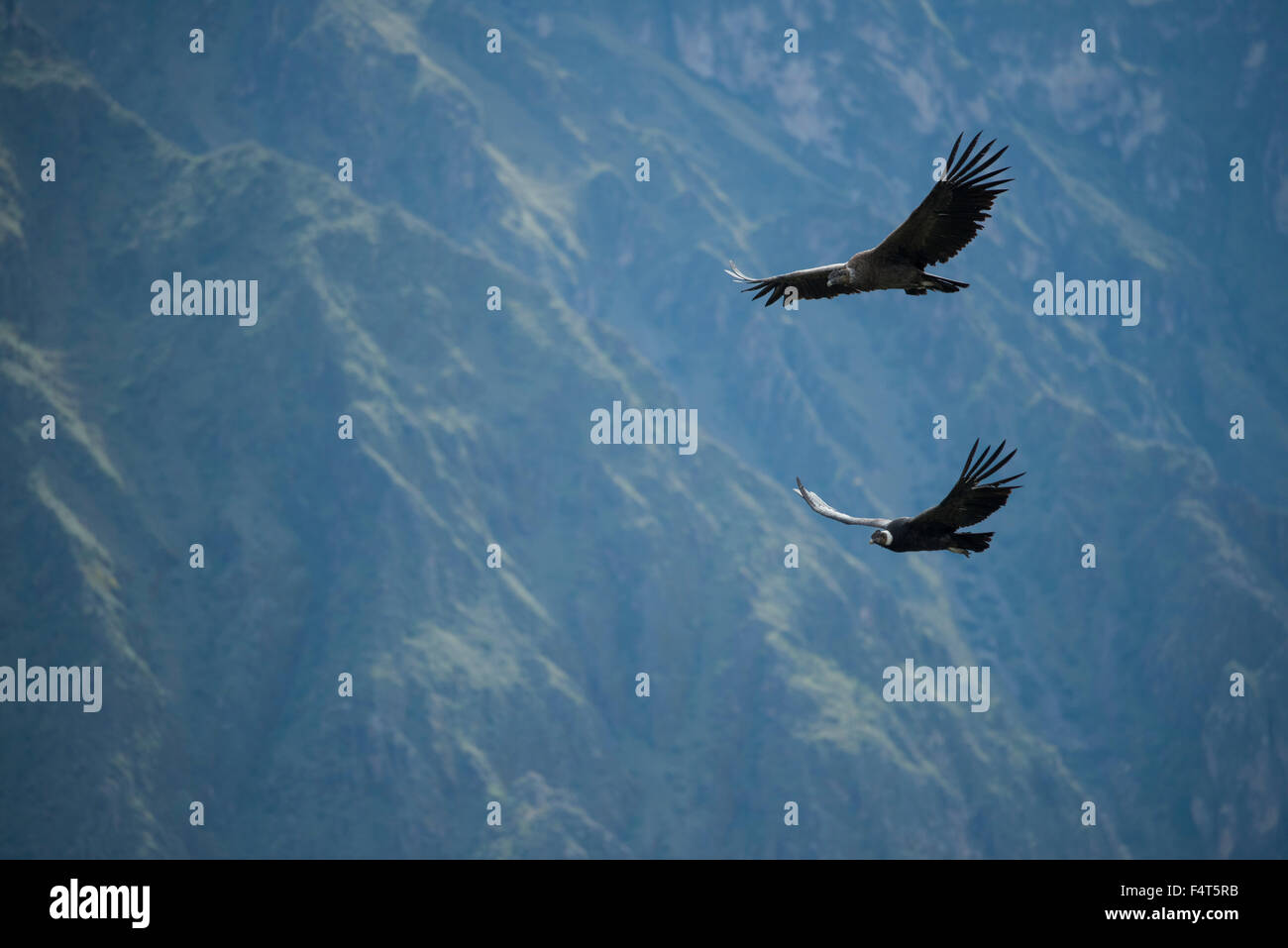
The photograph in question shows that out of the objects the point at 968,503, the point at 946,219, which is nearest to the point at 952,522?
the point at 968,503

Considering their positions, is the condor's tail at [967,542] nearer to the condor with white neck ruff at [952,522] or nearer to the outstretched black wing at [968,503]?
the condor with white neck ruff at [952,522]

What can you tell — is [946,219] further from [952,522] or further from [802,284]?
[952,522]

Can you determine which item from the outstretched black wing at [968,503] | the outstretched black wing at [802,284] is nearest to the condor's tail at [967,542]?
the outstretched black wing at [968,503]

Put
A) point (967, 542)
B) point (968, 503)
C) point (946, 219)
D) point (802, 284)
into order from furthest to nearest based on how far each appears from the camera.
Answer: point (802, 284), point (946, 219), point (967, 542), point (968, 503)

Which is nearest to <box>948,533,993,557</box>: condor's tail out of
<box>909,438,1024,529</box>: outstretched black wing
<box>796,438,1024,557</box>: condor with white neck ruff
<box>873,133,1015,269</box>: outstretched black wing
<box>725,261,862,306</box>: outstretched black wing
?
<box>796,438,1024,557</box>: condor with white neck ruff

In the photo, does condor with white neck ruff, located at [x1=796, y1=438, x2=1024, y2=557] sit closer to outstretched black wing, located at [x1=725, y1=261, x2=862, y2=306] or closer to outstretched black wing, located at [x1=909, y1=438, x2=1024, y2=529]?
→ outstretched black wing, located at [x1=909, y1=438, x2=1024, y2=529]
